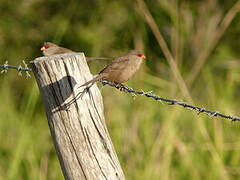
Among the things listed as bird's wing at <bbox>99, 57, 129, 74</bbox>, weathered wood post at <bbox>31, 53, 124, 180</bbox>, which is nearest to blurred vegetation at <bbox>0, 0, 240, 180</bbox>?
bird's wing at <bbox>99, 57, 129, 74</bbox>

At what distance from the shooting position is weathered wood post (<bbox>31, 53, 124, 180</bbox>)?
3717mm

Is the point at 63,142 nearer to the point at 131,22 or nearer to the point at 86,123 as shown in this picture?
the point at 86,123

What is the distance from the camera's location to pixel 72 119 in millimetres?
3721

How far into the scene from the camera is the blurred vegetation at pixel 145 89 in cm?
706

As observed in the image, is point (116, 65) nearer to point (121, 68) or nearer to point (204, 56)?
point (121, 68)

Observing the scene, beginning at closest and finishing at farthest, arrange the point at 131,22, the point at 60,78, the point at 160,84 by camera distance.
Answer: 1. the point at 60,78
2. the point at 160,84
3. the point at 131,22

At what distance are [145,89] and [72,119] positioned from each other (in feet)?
15.0

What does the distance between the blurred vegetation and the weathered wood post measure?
8.74ft

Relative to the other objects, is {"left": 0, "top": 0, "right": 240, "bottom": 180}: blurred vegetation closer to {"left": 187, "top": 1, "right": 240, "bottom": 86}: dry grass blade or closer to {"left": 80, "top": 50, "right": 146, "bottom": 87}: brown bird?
{"left": 187, "top": 1, "right": 240, "bottom": 86}: dry grass blade

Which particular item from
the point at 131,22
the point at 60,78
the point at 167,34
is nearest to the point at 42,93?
the point at 60,78

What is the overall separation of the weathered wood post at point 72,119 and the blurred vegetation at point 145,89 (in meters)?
2.67

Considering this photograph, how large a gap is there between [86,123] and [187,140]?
390 cm

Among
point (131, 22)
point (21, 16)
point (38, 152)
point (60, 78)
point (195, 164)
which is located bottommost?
point (60, 78)

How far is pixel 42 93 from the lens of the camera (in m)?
3.78
